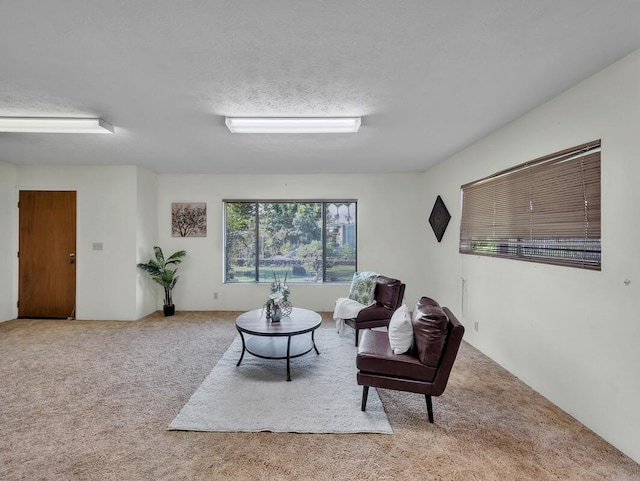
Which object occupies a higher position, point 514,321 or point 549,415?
point 514,321

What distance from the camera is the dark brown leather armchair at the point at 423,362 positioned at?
7.26ft

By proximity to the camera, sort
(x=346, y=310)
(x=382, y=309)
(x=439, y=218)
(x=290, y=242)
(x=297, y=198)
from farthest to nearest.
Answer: (x=290, y=242)
(x=297, y=198)
(x=439, y=218)
(x=346, y=310)
(x=382, y=309)

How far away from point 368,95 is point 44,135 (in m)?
3.57

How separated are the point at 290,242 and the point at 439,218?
258 centimetres

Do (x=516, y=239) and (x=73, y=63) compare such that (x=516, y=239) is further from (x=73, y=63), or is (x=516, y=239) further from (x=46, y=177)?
(x=46, y=177)

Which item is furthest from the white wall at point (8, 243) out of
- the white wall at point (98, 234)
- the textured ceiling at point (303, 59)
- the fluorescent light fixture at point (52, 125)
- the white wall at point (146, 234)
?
the textured ceiling at point (303, 59)

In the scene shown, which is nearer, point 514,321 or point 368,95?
point 368,95

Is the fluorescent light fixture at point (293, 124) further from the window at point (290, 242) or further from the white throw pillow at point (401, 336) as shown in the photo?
A: the window at point (290, 242)

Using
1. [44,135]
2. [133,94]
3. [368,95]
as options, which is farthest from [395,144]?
[44,135]

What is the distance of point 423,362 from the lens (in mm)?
2262

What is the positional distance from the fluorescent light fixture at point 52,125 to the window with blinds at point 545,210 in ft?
13.3

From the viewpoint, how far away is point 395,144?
372 centimetres

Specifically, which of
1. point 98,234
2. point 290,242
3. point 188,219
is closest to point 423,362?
point 290,242

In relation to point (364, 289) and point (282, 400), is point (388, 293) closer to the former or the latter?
point (364, 289)
